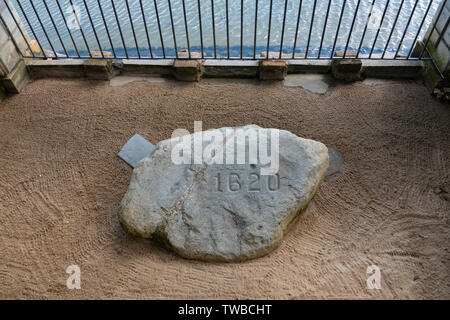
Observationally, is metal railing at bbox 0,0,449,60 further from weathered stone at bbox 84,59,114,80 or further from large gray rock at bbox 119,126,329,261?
large gray rock at bbox 119,126,329,261

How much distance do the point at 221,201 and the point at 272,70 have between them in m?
2.44

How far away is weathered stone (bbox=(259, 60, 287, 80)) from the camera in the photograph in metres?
4.45

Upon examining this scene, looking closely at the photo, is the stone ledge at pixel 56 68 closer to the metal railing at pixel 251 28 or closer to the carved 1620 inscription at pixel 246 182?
the metal railing at pixel 251 28

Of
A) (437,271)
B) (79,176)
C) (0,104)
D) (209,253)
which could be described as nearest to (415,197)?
(437,271)

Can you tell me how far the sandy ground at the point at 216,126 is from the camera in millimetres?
2545

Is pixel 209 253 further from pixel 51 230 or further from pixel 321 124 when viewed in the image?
pixel 321 124

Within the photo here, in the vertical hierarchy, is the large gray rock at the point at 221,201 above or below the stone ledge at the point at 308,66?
below

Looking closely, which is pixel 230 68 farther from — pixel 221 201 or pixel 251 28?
pixel 221 201

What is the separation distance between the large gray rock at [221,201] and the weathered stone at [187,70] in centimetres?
186

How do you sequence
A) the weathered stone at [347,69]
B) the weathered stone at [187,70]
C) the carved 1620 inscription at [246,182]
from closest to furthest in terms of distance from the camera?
1. the carved 1620 inscription at [246,182]
2. the weathered stone at [347,69]
3. the weathered stone at [187,70]

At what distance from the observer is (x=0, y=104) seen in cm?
445

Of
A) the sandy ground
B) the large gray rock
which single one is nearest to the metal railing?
the sandy ground

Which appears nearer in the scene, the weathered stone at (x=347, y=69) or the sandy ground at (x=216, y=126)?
the sandy ground at (x=216, y=126)

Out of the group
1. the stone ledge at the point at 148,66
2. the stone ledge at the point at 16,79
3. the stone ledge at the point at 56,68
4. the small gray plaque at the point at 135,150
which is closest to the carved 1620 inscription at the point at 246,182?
the small gray plaque at the point at 135,150
